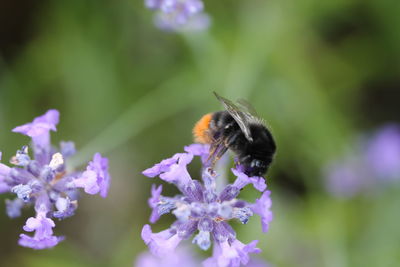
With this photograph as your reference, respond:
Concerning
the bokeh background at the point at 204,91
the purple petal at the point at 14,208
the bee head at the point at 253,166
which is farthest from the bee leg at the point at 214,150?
the bokeh background at the point at 204,91

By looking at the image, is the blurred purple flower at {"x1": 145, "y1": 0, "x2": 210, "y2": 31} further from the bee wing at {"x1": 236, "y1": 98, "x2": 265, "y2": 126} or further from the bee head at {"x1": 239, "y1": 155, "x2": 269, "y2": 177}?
the bee head at {"x1": 239, "y1": 155, "x2": 269, "y2": 177}

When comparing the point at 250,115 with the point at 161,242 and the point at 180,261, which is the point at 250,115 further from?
the point at 180,261

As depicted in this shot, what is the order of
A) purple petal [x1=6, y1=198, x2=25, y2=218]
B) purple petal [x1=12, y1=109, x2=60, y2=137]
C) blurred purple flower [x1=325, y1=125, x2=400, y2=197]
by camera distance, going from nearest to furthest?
purple petal [x1=12, y1=109, x2=60, y2=137] → purple petal [x1=6, y1=198, x2=25, y2=218] → blurred purple flower [x1=325, y1=125, x2=400, y2=197]

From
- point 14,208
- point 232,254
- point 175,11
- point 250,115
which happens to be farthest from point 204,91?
point 232,254

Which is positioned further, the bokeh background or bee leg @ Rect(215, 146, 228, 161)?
the bokeh background

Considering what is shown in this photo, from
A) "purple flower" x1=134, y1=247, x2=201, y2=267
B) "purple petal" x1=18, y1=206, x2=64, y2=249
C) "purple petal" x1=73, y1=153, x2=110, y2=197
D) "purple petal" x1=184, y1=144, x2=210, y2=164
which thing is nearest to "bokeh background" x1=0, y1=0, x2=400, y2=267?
"purple flower" x1=134, y1=247, x2=201, y2=267

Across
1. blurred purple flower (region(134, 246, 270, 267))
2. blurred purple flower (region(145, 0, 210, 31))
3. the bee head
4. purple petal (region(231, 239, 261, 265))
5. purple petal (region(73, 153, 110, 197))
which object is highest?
blurred purple flower (region(145, 0, 210, 31))

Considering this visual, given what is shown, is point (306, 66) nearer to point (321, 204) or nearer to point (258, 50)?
point (258, 50)

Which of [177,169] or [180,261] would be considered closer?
[177,169]
